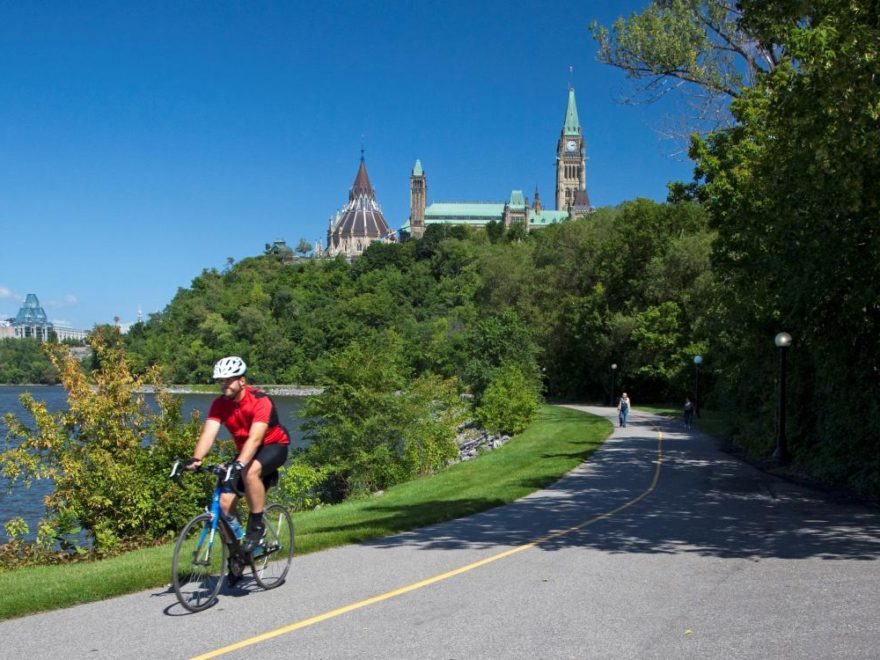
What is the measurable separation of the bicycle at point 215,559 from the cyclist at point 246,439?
10 centimetres

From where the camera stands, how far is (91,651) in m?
5.61

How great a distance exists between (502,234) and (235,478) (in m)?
186

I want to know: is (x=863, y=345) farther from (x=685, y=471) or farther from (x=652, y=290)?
(x=652, y=290)

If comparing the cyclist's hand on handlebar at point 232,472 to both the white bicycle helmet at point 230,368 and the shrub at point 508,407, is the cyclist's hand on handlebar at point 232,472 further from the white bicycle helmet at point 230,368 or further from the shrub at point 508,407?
the shrub at point 508,407

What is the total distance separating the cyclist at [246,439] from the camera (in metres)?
6.91

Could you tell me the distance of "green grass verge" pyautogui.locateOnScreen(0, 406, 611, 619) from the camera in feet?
23.9

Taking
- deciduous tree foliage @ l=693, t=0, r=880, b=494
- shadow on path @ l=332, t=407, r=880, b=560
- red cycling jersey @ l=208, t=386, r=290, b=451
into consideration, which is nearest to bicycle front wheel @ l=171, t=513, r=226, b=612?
red cycling jersey @ l=208, t=386, r=290, b=451

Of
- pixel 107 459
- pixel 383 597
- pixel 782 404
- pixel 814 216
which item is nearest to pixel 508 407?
pixel 782 404

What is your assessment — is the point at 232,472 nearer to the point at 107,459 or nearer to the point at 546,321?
the point at 107,459

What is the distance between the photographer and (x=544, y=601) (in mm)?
6996

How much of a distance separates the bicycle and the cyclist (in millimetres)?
100

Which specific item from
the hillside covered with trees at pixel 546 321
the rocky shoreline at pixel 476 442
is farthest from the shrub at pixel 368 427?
the rocky shoreline at pixel 476 442

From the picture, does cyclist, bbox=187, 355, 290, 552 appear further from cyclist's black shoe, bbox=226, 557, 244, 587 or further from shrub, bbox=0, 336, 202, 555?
shrub, bbox=0, 336, 202, 555

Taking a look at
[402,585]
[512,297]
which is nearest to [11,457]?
[402,585]
